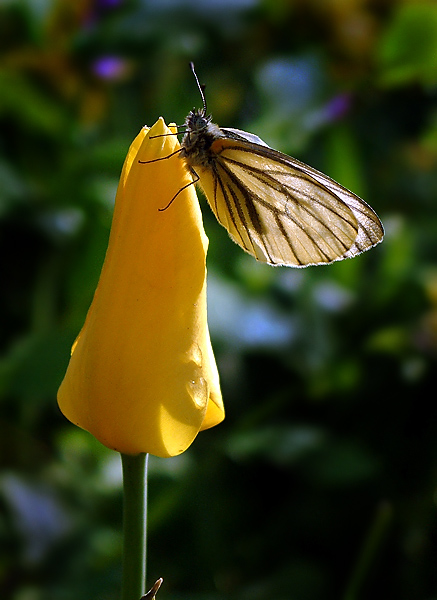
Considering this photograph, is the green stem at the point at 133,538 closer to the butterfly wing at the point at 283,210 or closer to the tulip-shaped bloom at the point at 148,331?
the tulip-shaped bloom at the point at 148,331

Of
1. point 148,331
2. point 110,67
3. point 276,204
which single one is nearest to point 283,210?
point 276,204

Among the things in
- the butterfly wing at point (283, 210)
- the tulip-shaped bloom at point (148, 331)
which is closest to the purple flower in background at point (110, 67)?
the butterfly wing at point (283, 210)

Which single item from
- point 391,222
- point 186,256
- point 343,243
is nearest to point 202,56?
point 391,222

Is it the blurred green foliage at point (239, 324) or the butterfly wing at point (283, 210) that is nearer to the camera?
the butterfly wing at point (283, 210)

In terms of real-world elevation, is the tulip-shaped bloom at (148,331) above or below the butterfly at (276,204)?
below

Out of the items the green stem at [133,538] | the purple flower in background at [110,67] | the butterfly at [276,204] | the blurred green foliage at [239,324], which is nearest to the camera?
the green stem at [133,538]

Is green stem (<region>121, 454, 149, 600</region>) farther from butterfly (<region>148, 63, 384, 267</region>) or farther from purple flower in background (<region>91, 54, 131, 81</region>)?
purple flower in background (<region>91, 54, 131, 81</region>)
